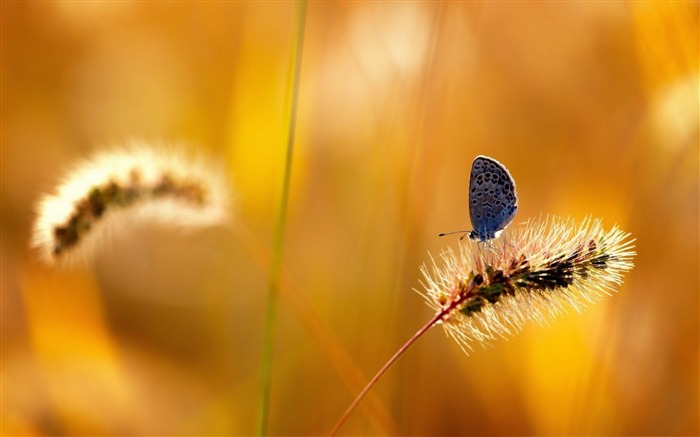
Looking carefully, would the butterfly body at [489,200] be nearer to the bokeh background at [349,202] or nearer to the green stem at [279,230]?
the green stem at [279,230]

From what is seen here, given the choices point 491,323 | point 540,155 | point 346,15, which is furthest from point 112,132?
point 491,323

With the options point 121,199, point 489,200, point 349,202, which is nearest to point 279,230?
point 489,200

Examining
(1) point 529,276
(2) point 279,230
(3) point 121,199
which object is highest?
(3) point 121,199

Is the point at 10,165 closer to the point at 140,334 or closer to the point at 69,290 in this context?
the point at 69,290

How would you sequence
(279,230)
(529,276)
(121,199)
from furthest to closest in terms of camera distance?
(121,199) → (279,230) → (529,276)

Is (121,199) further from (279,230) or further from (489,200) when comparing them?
(489,200)
